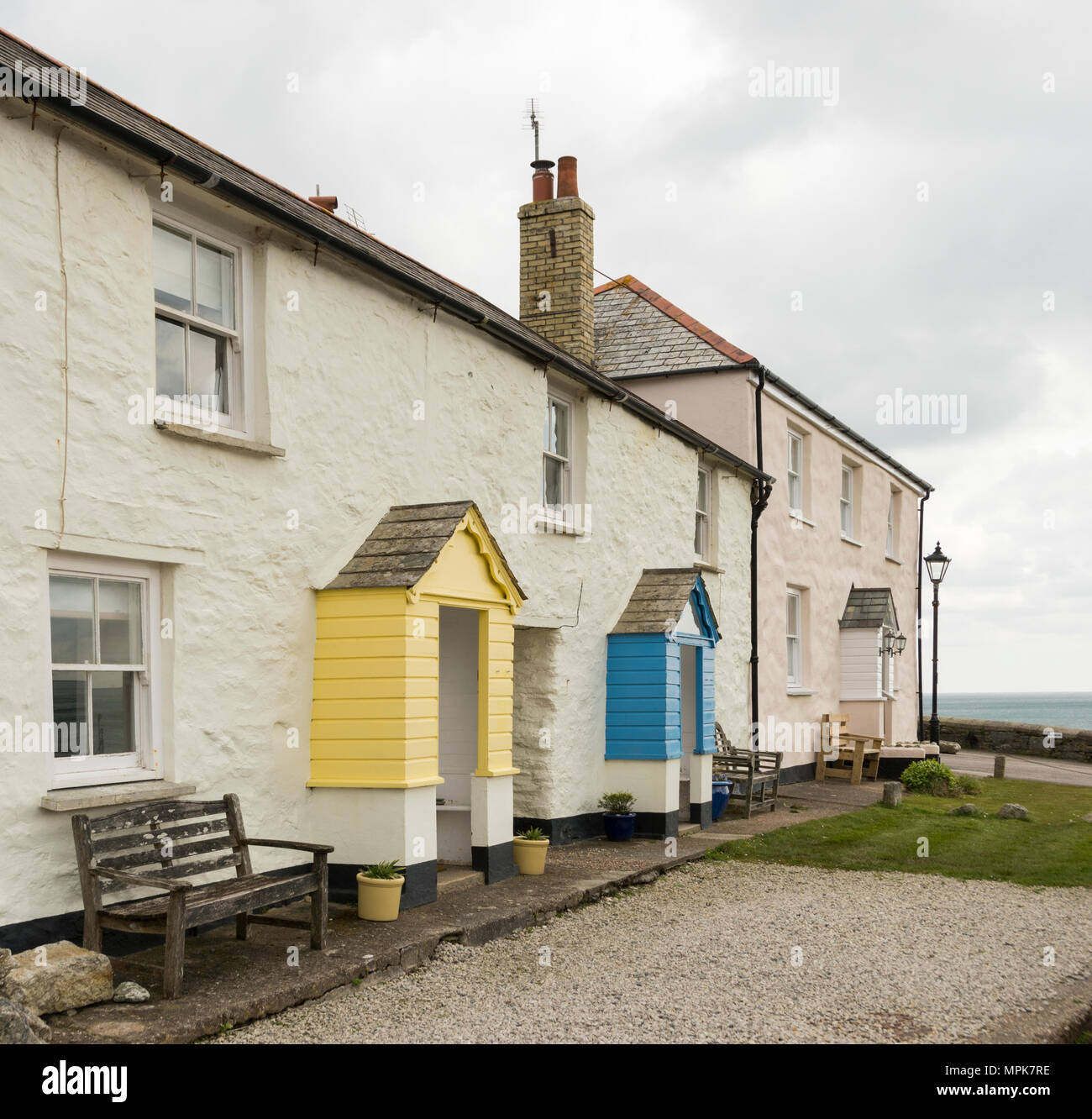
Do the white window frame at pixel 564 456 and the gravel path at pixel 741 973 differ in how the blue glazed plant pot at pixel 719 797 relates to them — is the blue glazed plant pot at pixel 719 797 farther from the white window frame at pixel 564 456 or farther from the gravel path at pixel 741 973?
the white window frame at pixel 564 456

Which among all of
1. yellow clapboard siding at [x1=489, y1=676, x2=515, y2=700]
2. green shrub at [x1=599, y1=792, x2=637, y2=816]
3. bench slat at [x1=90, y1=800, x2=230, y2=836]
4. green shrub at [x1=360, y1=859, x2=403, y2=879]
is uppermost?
yellow clapboard siding at [x1=489, y1=676, x2=515, y2=700]

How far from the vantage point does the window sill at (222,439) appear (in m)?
6.85

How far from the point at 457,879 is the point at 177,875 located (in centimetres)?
294

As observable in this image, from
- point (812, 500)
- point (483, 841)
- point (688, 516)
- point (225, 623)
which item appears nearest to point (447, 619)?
point (483, 841)

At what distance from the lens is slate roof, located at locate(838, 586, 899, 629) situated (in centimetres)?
2066

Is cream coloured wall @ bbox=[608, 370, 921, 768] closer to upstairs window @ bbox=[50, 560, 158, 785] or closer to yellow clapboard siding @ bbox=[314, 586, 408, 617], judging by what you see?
yellow clapboard siding @ bbox=[314, 586, 408, 617]

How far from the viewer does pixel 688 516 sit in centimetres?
1480

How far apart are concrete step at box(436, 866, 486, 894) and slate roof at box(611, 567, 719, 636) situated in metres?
3.90

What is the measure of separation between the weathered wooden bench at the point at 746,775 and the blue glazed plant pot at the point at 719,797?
0.23 m

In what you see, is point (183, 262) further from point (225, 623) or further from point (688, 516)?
point (688, 516)

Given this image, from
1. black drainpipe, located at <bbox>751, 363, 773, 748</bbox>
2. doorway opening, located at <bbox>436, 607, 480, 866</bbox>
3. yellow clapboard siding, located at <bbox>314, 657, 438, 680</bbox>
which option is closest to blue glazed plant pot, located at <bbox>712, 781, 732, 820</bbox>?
black drainpipe, located at <bbox>751, 363, 773, 748</bbox>

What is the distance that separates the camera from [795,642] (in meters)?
19.4
